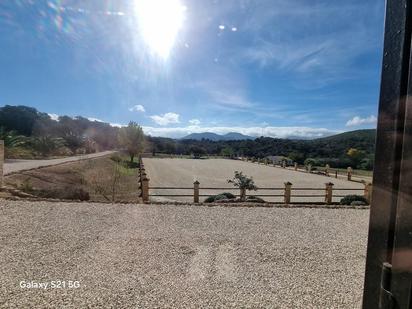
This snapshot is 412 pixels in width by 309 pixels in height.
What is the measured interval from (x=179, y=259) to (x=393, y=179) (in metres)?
4.16

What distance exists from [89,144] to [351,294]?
52765 mm

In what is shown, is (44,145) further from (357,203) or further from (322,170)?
(357,203)

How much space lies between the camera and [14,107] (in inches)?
2336

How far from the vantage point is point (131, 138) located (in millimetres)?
41188

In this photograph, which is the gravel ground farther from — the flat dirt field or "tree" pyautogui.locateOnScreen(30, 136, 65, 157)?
"tree" pyautogui.locateOnScreen(30, 136, 65, 157)

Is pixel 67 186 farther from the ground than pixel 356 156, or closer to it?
closer to it

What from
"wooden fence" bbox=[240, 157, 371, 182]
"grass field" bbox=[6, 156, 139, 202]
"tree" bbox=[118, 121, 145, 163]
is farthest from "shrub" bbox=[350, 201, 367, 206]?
"tree" bbox=[118, 121, 145, 163]

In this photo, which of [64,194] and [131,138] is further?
[131,138]

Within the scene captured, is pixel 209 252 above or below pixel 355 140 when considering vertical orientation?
below

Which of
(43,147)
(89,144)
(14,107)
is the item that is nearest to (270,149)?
(89,144)

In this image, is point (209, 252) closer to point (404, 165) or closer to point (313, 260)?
point (313, 260)

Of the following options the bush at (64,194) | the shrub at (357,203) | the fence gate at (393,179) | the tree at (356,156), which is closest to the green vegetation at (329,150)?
the tree at (356,156)

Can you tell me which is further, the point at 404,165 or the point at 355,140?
the point at 355,140

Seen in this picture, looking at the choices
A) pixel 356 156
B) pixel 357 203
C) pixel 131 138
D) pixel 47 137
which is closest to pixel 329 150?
pixel 356 156
